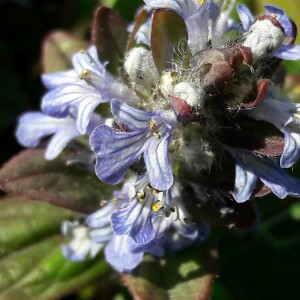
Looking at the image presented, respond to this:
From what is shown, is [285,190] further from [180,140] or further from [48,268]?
[48,268]

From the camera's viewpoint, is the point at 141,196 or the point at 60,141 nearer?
the point at 141,196

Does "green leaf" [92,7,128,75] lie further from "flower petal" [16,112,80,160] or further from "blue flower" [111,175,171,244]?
"blue flower" [111,175,171,244]

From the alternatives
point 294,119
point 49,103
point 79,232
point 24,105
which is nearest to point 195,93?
point 294,119

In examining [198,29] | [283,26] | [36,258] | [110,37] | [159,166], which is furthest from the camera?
[36,258]

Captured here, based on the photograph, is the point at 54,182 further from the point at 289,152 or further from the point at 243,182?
the point at 289,152

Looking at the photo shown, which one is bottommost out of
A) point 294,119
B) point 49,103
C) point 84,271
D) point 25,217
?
point 84,271

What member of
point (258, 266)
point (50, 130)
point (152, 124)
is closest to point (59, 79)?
point (50, 130)

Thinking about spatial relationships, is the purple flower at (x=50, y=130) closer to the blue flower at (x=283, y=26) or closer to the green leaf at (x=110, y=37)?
the green leaf at (x=110, y=37)
